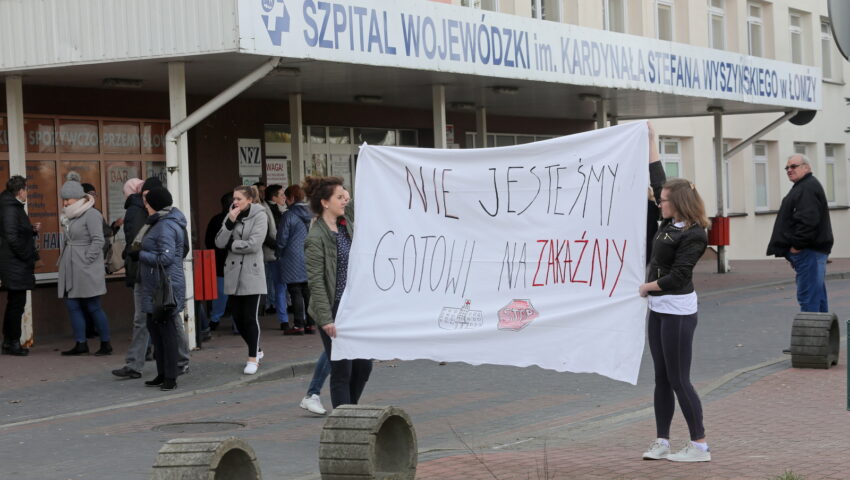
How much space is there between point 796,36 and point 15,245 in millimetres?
Answer: 28076

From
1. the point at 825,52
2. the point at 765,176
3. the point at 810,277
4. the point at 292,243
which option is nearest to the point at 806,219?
the point at 810,277

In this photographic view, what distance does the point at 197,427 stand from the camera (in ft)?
33.0

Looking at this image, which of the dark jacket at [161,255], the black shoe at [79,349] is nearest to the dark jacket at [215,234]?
the black shoe at [79,349]

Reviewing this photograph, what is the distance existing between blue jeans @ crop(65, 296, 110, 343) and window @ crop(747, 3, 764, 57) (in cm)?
2438

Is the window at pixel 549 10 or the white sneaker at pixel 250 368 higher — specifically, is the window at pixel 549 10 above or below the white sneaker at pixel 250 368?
above

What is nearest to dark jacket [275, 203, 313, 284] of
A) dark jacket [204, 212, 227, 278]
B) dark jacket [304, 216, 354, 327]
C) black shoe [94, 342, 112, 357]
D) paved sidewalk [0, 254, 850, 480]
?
paved sidewalk [0, 254, 850, 480]

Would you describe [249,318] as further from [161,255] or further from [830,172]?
[830,172]

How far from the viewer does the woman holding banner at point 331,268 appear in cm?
864

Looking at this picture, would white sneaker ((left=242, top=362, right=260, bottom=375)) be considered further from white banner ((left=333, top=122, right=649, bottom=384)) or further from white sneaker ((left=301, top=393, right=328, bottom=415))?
white banner ((left=333, top=122, right=649, bottom=384))

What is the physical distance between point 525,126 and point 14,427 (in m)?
17.9

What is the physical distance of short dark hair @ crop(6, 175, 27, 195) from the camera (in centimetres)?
1466

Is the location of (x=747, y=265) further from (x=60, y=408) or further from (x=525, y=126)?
(x=60, y=408)

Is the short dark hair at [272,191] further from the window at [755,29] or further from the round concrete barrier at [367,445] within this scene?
the window at [755,29]

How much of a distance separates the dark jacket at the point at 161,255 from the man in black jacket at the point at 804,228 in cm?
570
